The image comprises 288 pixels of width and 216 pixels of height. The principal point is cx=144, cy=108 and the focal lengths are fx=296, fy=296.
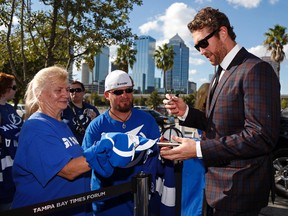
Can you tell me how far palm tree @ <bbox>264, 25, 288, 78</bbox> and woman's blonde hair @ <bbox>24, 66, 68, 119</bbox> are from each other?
127ft

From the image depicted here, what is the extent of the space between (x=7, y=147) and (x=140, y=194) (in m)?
2.48

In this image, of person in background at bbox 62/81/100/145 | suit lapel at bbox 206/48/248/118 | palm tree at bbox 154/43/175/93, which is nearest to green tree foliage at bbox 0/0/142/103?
person in background at bbox 62/81/100/145

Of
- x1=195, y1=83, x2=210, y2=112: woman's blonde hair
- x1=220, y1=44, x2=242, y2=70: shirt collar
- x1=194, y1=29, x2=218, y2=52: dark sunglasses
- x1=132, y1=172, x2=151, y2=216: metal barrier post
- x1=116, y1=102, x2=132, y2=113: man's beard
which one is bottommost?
x1=132, y1=172, x2=151, y2=216: metal barrier post

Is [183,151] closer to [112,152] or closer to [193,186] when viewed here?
[112,152]

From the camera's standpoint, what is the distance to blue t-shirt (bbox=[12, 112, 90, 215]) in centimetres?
193

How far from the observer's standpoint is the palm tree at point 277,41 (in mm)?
36219

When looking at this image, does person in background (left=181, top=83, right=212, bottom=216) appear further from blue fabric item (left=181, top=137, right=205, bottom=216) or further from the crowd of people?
the crowd of people

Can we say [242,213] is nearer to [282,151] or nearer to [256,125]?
[256,125]

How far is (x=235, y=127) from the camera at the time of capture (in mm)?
1997

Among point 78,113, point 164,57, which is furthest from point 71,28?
point 164,57

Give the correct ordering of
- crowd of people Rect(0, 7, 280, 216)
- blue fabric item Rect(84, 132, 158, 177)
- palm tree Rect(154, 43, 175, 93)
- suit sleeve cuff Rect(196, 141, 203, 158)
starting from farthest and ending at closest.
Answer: palm tree Rect(154, 43, 175, 93) < suit sleeve cuff Rect(196, 141, 203, 158) < crowd of people Rect(0, 7, 280, 216) < blue fabric item Rect(84, 132, 158, 177)

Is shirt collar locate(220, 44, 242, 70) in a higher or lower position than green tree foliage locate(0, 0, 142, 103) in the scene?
lower

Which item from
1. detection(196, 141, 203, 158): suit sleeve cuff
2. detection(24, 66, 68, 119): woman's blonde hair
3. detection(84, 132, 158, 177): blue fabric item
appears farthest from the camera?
detection(24, 66, 68, 119): woman's blonde hair

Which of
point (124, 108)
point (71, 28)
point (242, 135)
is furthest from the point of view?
point (71, 28)
